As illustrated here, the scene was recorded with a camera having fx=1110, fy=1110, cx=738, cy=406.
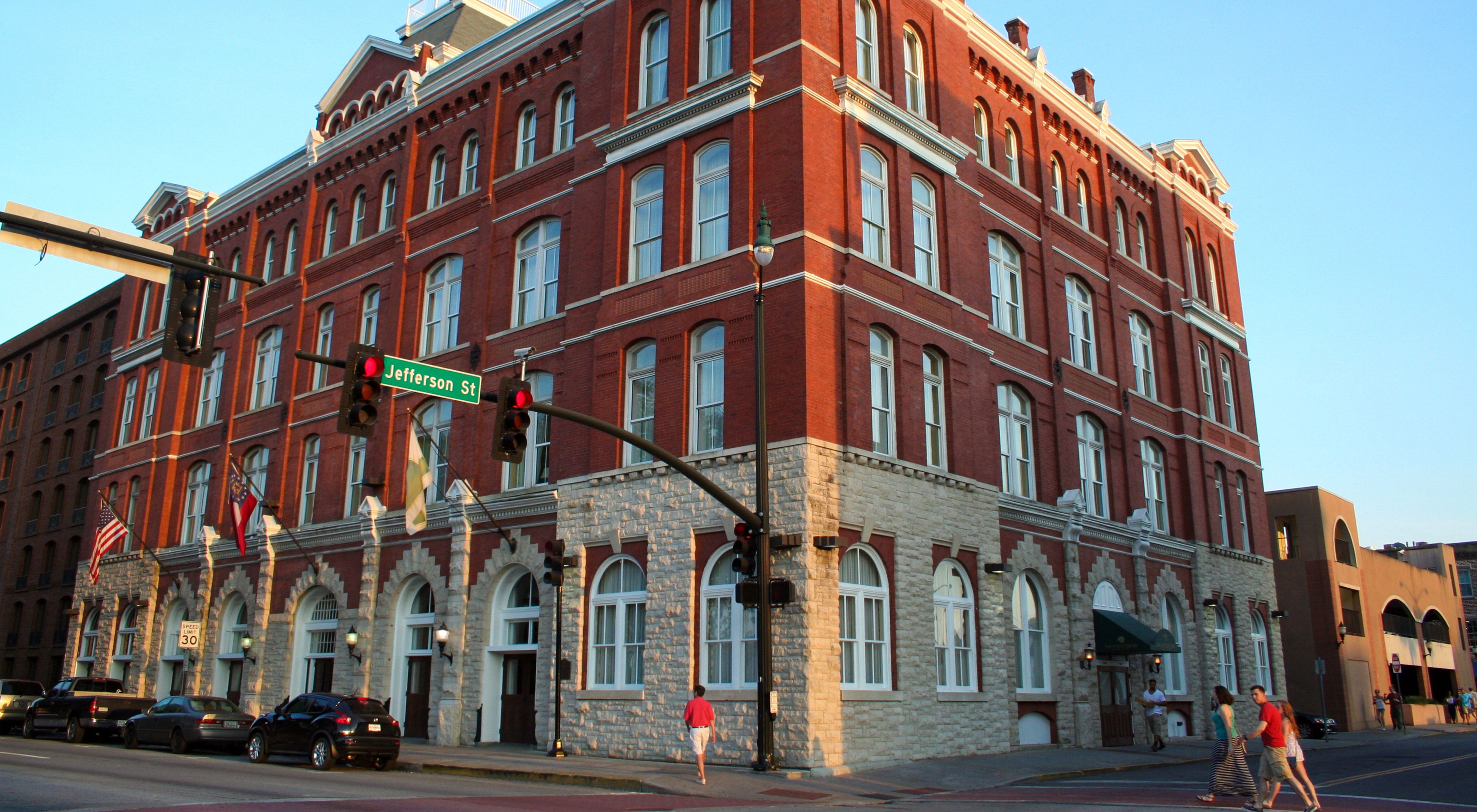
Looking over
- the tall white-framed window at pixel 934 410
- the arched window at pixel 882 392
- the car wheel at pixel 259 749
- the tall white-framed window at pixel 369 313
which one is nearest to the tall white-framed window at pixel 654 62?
the arched window at pixel 882 392

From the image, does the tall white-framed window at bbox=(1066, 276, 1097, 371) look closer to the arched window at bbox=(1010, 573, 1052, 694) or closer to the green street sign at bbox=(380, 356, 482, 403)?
the arched window at bbox=(1010, 573, 1052, 694)

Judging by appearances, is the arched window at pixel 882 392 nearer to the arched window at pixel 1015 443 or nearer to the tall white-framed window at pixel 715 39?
the arched window at pixel 1015 443

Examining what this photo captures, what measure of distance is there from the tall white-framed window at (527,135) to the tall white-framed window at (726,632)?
14338mm

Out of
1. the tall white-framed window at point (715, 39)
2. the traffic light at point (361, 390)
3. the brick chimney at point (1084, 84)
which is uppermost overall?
the brick chimney at point (1084, 84)

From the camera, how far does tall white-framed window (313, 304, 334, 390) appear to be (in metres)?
36.6

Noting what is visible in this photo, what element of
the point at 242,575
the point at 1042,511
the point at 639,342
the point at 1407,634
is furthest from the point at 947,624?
the point at 1407,634

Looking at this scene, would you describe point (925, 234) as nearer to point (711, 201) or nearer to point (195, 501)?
point (711, 201)

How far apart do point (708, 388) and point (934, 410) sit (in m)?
5.67

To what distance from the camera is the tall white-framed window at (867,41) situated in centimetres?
2716

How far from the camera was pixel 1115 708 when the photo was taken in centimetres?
3092

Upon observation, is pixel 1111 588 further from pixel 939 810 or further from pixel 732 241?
pixel 939 810

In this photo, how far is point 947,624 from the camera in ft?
83.5

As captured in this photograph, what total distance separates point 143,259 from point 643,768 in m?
13.3

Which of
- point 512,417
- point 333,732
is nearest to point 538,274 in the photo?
point 333,732
